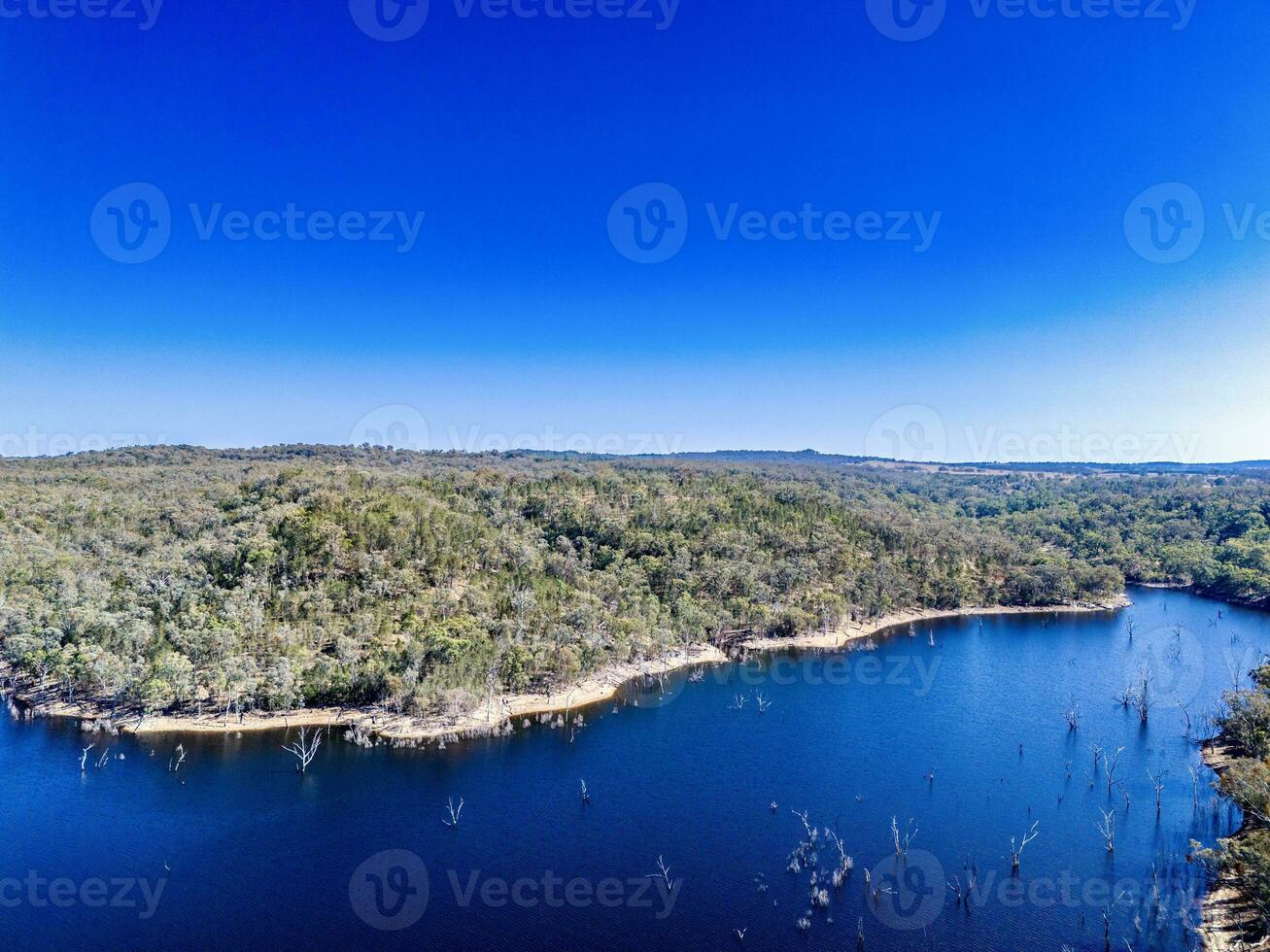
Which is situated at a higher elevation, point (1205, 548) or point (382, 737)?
point (1205, 548)

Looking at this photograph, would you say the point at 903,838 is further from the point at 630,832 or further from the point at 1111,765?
the point at 1111,765

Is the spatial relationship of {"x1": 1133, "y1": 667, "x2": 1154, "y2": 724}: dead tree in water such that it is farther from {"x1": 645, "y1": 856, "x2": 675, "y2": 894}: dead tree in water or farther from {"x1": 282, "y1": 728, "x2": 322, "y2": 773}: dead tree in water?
{"x1": 282, "y1": 728, "x2": 322, "y2": 773}: dead tree in water

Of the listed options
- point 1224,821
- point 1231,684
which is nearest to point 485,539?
point 1224,821

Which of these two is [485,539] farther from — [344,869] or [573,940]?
[573,940]

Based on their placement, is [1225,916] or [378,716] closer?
[1225,916]

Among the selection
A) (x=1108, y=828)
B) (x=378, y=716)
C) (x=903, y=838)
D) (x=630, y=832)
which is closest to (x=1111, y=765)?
(x=1108, y=828)

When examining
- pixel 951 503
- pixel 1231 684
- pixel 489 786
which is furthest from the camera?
pixel 951 503

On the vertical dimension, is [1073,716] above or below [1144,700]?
below
